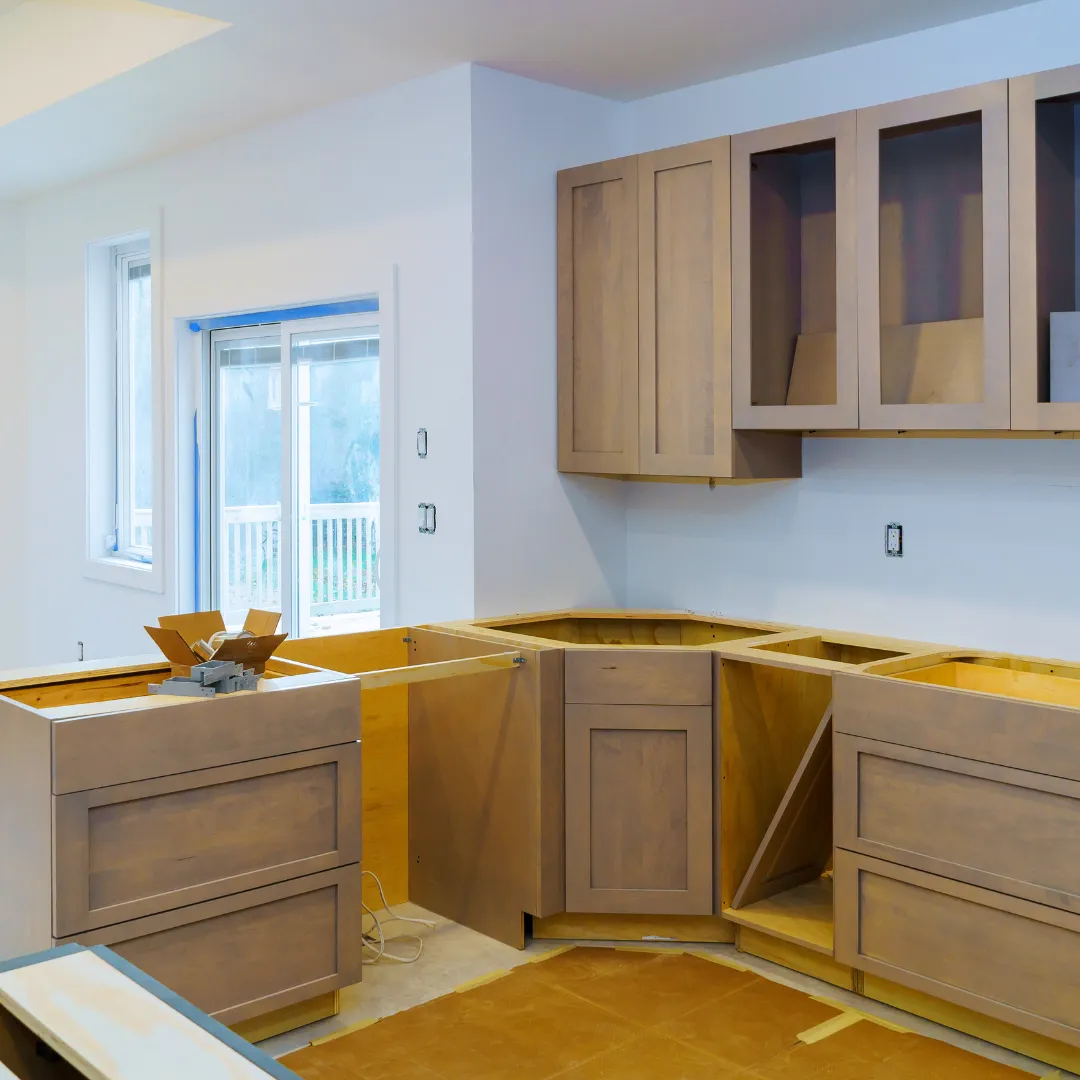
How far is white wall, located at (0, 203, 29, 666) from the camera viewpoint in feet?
20.3

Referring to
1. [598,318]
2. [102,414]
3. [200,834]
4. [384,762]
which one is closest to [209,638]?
[200,834]

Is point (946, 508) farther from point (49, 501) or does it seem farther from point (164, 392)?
point (49, 501)

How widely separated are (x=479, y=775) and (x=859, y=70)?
2.41m

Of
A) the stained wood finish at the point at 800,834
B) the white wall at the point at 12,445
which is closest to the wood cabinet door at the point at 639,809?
the stained wood finish at the point at 800,834

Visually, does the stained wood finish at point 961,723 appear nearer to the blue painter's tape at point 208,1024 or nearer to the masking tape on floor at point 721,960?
the masking tape on floor at point 721,960

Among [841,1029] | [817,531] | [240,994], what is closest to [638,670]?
[817,531]

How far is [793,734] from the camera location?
11.8 feet

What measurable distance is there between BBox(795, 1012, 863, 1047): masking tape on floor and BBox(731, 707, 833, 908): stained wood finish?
18.5 inches

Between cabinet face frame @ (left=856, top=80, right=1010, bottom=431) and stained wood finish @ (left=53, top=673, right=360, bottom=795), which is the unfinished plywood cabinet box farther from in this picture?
stained wood finish @ (left=53, top=673, right=360, bottom=795)

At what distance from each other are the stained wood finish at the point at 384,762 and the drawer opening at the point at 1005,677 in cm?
155

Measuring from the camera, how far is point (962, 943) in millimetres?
2783

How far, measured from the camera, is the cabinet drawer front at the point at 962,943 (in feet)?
8.57

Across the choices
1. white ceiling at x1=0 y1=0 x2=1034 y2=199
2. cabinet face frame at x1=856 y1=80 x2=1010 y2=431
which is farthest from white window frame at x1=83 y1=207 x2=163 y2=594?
cabinet face frame at x1=856 y1=80 x2=1010 y2=431

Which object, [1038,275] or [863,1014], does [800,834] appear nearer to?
[863,1014]
